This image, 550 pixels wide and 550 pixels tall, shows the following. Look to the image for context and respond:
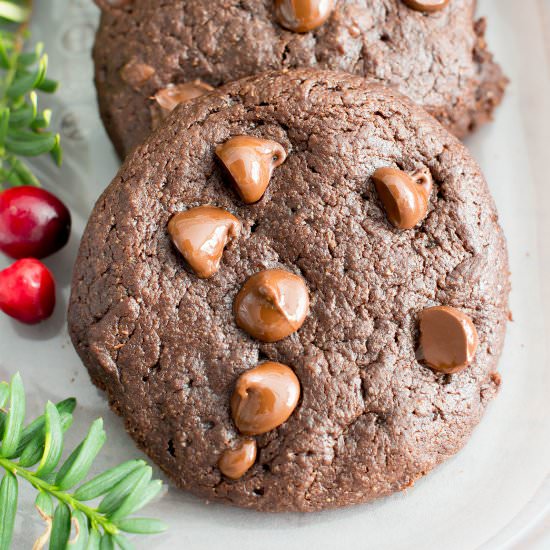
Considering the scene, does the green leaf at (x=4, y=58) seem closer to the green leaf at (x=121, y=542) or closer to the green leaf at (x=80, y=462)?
the green leaf at (x=80, y=462)

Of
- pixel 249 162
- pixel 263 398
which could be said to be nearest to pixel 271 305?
pixel 263 398

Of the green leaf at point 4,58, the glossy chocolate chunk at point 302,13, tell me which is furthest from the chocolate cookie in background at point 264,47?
the green leaf at point 4,58

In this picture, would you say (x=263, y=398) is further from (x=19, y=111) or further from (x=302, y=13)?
(x=19, y=111)

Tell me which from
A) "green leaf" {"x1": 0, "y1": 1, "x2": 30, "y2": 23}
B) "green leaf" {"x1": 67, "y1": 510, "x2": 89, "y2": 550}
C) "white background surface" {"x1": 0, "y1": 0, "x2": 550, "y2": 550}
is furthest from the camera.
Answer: "green leaf" {"x1": 0, "y1": 1, "x2": 30, "y2": 23}

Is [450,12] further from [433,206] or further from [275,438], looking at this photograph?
[275,438]

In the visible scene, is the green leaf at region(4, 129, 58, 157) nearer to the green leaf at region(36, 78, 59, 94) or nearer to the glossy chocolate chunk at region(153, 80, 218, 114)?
the green leaf at region(36, 78, 59, 94)

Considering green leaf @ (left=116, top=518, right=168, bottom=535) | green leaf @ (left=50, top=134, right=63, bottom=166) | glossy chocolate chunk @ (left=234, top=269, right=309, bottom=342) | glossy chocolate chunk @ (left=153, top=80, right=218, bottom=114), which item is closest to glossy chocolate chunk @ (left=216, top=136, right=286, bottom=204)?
glossy chocolate chunk @ (left=234, top=269, right=309, bottom=342)
